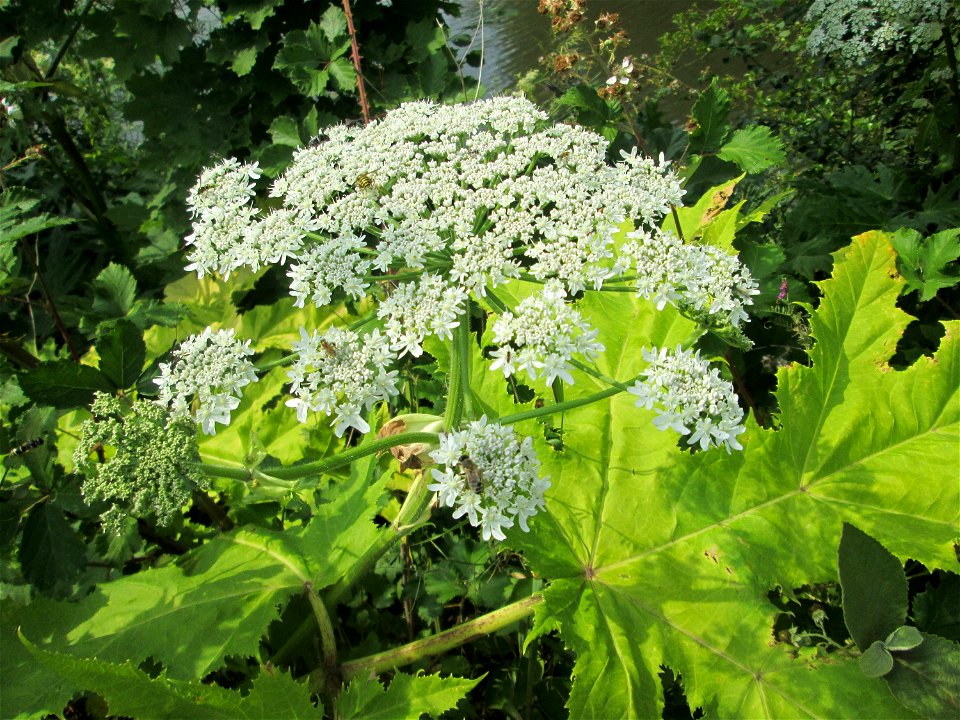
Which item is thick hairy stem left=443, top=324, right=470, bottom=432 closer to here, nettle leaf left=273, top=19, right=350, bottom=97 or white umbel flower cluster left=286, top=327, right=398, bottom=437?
white umbel flower cluster left=286, top=327, right=398, bottom=437

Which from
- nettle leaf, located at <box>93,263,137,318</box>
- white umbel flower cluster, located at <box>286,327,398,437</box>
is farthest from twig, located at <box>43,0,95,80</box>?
white umbel flower cluster, located at <box>286,327,398,437</box>

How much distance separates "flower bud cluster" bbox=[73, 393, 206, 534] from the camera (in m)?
1.48

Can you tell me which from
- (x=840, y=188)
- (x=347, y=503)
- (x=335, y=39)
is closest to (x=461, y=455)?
(x=347, y=503)

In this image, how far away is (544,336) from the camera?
151 centimetres

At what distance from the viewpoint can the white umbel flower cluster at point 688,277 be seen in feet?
5.38

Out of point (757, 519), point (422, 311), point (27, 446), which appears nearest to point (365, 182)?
point (422, 311)

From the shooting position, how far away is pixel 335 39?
309 centimetres

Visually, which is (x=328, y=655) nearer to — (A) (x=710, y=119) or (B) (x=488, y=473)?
(B) (x=488, y=473)

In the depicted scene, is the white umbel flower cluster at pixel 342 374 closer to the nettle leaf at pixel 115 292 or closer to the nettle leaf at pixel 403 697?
the nettle leaf at pixel 403 697

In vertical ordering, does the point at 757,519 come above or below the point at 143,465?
below

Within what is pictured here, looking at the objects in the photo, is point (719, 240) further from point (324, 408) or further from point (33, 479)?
point (33, 479)

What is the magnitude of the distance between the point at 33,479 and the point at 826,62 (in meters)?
4.13

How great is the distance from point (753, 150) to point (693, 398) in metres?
1.46

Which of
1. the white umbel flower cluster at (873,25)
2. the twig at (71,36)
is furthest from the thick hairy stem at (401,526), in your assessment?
the twig at (71,36)
